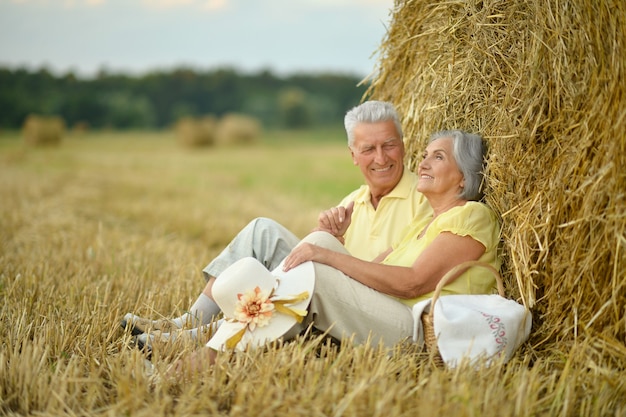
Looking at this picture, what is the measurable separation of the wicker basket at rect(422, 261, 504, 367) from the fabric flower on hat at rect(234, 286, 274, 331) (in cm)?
78

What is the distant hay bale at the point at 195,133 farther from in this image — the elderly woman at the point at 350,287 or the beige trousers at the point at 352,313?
the beige trousers at the point at 352,313

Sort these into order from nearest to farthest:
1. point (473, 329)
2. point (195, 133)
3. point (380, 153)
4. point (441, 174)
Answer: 1. point (473, 329)
2. point (441, 174)
3. point (380, 153)
4. point (195, 133)

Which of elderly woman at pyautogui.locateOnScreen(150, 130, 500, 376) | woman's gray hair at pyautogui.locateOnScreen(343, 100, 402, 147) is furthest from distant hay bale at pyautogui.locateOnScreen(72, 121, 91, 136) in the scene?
elderly woman at pyautogui.locateOnScreen(150, 130, 500, 376)

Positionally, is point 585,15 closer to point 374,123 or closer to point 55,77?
point 374,123

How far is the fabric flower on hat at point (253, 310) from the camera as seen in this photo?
3414 millimetres

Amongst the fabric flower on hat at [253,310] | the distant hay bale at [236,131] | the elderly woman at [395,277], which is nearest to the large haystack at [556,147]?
the elderly woman at [395,277]

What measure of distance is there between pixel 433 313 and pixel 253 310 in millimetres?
891

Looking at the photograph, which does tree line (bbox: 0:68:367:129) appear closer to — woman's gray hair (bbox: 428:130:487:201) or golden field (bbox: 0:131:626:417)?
golden field (bbox: 0:131:626:417)

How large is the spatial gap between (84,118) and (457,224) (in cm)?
3926

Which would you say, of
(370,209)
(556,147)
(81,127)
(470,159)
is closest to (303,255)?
(370,209)

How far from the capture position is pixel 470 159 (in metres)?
3.88

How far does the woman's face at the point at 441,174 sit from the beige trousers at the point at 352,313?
73 centimetres

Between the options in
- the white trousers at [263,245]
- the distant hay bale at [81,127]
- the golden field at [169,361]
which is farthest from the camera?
the distant hay bale at [81,127]

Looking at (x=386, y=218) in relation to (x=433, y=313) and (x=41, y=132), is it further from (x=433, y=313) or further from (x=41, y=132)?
(x=41, y=132)
